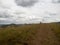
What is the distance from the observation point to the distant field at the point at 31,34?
1038mm

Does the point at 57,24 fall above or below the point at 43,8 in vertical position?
below

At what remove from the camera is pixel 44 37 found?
108 cm

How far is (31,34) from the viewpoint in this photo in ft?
3.52

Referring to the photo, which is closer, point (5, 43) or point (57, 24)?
point (5, 43)

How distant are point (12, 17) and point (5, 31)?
0.44 ft

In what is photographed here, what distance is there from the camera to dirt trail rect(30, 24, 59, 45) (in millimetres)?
1061

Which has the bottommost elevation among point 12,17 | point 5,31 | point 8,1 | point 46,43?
point 46,43

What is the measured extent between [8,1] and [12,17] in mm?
134

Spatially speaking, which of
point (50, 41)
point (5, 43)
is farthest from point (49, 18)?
point (5, 43)

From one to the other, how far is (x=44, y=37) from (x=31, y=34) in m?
0.11

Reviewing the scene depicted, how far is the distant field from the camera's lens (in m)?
1.04

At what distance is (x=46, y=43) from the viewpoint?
1059 mm

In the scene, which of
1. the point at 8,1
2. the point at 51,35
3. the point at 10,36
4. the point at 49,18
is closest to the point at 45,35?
the point at 51,35

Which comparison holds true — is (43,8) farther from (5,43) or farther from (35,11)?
(5,43)
